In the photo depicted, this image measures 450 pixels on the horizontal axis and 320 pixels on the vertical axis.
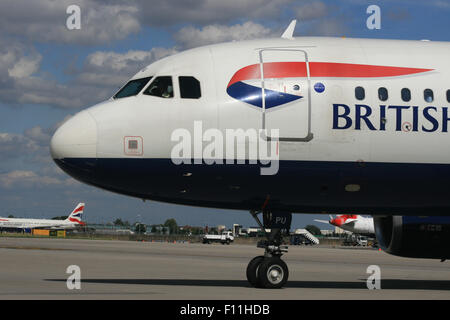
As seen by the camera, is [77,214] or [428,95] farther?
[77,214]

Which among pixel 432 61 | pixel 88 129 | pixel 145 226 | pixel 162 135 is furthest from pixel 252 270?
pixel 145 226

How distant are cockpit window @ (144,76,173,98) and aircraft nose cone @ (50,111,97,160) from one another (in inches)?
66.8

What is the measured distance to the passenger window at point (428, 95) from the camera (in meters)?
17.8

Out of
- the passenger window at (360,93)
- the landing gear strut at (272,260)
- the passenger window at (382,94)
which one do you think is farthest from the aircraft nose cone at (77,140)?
the passenger window at (382,94)

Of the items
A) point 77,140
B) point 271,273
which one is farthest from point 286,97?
point 77,140

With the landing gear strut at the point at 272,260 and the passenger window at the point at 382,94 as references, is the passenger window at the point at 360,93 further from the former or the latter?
the landing gear strut at the point at 272,260

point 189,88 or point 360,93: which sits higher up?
point 189,88

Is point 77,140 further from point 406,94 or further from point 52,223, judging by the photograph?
point 52,223

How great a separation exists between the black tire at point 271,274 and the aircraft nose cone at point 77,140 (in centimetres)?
517

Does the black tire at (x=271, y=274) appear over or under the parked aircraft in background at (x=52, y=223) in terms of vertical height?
over

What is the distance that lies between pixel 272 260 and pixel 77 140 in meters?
5.81

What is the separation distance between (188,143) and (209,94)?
1.41 m

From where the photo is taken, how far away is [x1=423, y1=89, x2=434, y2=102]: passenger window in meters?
17.8

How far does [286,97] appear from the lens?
57.0 ft
